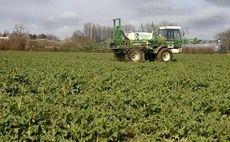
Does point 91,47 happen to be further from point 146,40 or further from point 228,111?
point 228,111

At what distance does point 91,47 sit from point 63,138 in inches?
757

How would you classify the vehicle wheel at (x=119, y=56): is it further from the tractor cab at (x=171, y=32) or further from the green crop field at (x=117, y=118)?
the green crop field at (x=117, y=118)

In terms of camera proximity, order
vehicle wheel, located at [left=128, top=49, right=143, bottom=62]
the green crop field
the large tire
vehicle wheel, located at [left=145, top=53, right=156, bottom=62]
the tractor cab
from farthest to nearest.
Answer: vehicle wheel, located at [left=145, top=53, right=156, bottom=62] → the tractor cab → the large tire → vehicle wheel, located at [left=128, top=49, right=143, bottom=62] → the green crop field

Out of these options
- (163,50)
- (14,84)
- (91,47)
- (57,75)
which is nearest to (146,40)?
(163,50)

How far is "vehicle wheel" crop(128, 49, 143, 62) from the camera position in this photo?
68.1ft

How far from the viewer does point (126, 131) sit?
17.0 feet

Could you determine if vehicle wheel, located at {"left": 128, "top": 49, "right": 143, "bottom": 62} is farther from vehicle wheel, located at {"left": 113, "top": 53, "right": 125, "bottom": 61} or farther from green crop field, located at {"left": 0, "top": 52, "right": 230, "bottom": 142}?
green crop field, located at {"left": 0, "top": 52, "right": 230, "bottom": 142}

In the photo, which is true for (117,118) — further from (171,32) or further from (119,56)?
(171,32)

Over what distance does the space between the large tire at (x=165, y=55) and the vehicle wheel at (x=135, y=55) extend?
54.4 inches

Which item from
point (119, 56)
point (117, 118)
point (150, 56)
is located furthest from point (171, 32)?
point (117, 118)

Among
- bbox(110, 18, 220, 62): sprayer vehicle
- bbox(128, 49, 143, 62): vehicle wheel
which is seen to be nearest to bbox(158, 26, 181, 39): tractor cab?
bbox(110, 18, 220, 62): sprayer vehicle

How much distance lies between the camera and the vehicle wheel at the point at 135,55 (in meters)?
20.8

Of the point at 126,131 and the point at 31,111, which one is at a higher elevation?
the point at 31,111

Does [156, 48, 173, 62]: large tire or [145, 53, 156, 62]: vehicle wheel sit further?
[145, 53, 156, 62]: vehicle wheel
